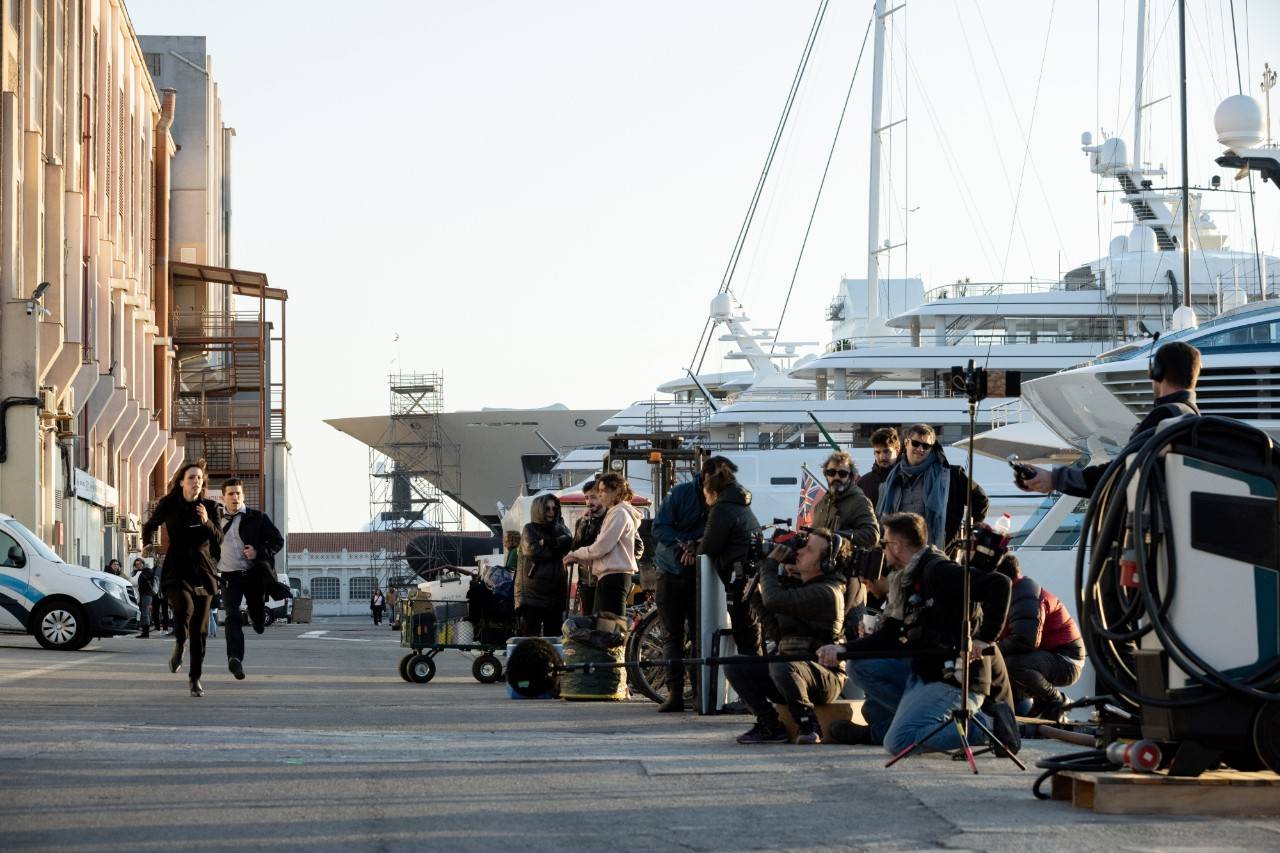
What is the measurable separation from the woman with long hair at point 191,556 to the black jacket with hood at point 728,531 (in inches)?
157

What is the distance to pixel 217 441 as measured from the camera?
82.2 metres

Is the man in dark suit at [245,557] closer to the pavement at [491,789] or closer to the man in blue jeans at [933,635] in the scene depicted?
the pavement at [491,789]

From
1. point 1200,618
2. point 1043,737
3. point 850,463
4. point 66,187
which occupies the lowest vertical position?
point 1043,737

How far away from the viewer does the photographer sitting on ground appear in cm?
1102

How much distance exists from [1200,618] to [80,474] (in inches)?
1671

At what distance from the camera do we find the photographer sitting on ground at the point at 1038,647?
11.0 meters

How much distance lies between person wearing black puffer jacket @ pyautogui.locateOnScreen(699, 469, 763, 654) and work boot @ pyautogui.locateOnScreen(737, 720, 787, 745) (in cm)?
202

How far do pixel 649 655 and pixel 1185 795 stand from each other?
740cm

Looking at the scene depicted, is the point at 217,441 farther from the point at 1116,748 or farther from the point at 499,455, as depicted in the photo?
the point at 1116,748

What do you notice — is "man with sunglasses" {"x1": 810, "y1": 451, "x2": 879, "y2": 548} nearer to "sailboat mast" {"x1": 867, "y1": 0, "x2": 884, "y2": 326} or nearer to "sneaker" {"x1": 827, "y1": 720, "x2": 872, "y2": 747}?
"sneaker" {"x1": 827, "y1": 720, "x2": 872, "y2": 747}

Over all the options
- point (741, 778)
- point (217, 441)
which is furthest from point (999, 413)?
point (217, 441)

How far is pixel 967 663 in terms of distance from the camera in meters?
8.83

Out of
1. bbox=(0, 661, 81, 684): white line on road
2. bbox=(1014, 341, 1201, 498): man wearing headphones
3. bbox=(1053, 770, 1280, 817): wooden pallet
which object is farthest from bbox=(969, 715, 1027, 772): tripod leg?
bbox=(0, 661, 81, 684): white line on road

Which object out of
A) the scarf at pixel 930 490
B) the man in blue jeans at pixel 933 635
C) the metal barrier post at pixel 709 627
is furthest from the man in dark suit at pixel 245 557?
the man in blue jeans at pixel 933 635
